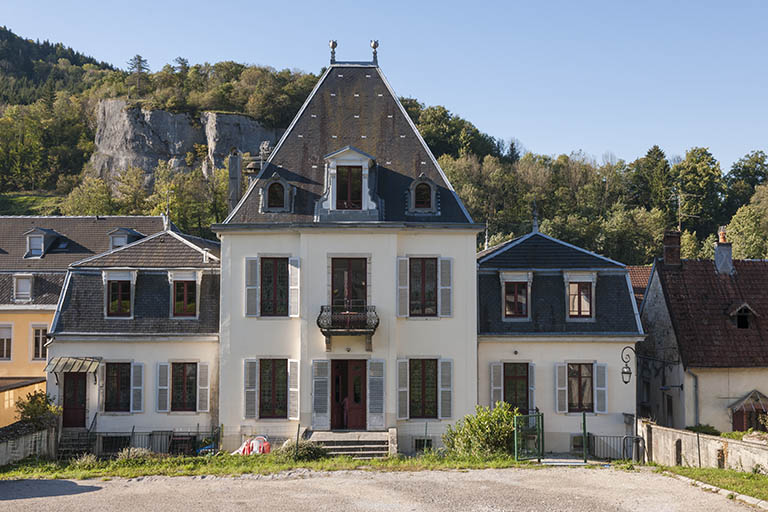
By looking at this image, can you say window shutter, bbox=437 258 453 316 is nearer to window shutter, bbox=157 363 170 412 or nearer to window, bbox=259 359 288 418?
window, bbox=259 359 288 418

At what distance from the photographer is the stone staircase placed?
67.5ft

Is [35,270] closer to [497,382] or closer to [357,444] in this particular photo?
[357,444]

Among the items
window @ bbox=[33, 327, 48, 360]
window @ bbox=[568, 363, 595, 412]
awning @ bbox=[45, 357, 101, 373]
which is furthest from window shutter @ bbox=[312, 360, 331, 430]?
window @ bbox=[33, 327, 48, 360]

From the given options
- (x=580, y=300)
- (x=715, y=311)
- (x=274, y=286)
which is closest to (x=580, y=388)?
(x=580, y=300)

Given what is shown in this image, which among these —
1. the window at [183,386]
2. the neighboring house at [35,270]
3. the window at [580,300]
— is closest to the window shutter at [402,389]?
the window at [580,300]

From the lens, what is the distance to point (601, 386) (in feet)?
77.6

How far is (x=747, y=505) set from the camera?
13164 mm

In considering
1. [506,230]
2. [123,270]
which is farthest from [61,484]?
[506,230]

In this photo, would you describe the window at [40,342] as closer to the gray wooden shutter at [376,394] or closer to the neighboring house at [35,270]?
the neighboring house at [35,270]

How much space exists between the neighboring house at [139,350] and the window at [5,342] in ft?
35.6

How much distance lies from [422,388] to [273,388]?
15.5 feet

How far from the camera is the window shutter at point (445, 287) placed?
2308 cm

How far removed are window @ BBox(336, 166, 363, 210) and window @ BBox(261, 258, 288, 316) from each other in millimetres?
2738

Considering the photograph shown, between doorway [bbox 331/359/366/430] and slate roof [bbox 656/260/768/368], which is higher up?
slate roof [bbox 656/260/768/368]
